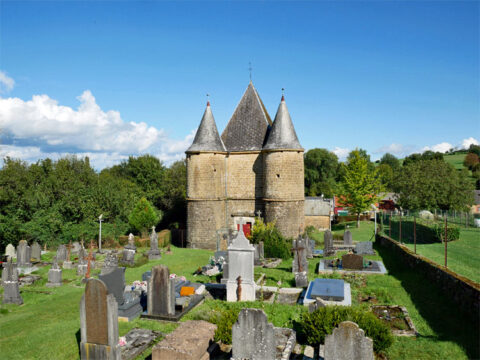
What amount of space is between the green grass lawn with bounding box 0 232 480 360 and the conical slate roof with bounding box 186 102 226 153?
36.9 feet

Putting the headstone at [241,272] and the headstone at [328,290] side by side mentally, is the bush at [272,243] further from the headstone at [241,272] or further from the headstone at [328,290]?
the headstone at [241,272]

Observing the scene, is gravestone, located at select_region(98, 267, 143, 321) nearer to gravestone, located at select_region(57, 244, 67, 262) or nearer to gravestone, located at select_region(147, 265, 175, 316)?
gravestone, located at select_region(147, 265, 175, 316)

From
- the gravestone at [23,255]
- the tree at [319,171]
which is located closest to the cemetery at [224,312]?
the gravestone at [23,255]

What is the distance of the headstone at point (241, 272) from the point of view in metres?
10.7

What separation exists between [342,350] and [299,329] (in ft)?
9.04

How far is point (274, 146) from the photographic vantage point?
22.7 meters

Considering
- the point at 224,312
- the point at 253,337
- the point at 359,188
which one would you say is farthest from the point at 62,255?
the point at 359,188

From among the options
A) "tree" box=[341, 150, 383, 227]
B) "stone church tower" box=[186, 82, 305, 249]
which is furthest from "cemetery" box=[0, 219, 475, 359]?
"tree" box=[341, 150, 383, 227]

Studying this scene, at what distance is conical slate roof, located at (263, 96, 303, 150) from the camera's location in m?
22.7

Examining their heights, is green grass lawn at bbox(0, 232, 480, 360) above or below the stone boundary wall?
below

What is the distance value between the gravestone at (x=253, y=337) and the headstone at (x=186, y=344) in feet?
2.61

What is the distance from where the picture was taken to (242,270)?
10.8 meters

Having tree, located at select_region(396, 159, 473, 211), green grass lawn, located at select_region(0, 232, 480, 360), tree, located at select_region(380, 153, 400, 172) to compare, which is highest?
tree, located at select_region(380, 153, 400, 172)

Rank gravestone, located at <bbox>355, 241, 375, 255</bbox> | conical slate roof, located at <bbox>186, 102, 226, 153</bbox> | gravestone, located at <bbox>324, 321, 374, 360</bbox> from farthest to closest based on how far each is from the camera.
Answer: conical slate roof, located at <bbox>186, 102, 226, 153</bbox> < gravestone, located at <bbox>355, 241, 375, 255</bbox> < gravestone, located at <bbox>324, 321, 374, 360</bbox>
